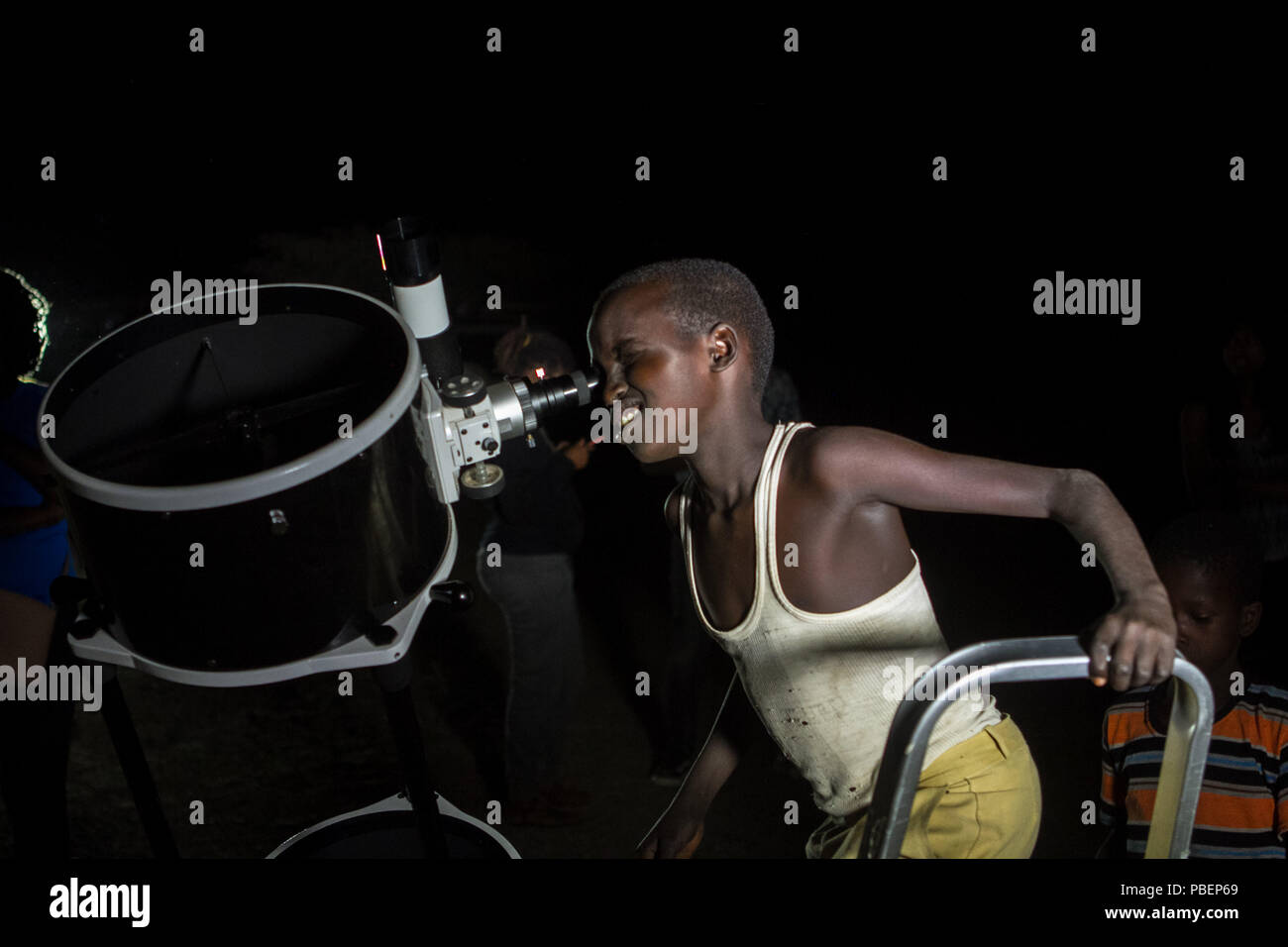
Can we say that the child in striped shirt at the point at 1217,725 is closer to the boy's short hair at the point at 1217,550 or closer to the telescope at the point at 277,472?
the boy's short hair at the point at 1217,550

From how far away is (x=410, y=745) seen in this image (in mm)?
1597

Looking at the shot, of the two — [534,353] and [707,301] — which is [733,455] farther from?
[534,353]

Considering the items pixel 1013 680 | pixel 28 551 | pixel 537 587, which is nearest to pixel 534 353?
pixel 537 587

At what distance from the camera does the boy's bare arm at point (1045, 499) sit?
113cm

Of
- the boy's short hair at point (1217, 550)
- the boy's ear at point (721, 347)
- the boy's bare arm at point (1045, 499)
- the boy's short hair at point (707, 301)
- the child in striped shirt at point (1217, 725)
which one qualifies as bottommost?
the child in striped shirt at point (1217, 725)

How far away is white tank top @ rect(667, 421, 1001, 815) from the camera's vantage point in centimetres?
175

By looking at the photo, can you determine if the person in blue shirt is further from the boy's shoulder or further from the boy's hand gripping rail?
the boy's hand gripping rail

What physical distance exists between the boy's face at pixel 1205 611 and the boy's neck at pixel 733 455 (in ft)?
3.28

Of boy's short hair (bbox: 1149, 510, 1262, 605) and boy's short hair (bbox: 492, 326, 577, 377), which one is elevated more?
boy's short hair (bbox: 492, 326, 577, 377)

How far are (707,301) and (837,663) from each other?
0.71 meters

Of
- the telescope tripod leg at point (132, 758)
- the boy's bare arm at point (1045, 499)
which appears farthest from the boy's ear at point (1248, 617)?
the telescope tripod leg at point (132, 758)

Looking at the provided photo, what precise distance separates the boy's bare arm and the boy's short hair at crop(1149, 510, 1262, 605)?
0.86 meters

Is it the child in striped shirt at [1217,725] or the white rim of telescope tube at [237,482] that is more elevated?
the white rim of telescope tube at [237,482]

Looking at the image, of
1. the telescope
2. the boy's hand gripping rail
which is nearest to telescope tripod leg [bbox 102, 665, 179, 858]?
the telescope
